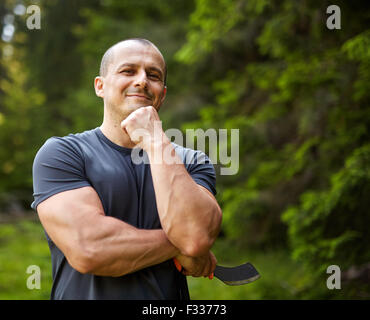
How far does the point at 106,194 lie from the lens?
1.90 meters

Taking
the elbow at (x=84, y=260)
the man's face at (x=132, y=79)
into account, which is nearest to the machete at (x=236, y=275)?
the elbow at (x=84, y=260)

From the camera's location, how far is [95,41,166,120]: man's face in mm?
2031

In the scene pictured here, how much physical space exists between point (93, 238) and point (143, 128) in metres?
0.54

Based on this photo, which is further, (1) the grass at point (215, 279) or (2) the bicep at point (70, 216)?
(1) the grass at point (215, 279)

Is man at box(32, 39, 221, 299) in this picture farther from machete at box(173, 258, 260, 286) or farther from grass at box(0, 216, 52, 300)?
grass at box(0, 216, 52, 300)

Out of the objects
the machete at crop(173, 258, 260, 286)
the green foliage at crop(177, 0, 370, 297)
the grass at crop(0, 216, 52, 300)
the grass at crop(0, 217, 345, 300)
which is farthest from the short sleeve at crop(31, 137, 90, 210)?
the grass at crop(0, 216, 52, 300)

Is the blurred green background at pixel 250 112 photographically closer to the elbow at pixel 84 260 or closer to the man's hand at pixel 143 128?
the man's hand at pixel 143 128

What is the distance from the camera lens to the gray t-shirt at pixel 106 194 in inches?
72.3

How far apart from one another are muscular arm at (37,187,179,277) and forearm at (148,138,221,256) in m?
0.11

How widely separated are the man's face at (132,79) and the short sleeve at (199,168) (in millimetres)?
319

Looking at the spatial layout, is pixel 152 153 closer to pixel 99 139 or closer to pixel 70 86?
pixel 99 139

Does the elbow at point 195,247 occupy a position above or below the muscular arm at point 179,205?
below

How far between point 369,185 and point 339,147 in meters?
0.96

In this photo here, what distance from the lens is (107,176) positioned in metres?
1.92
